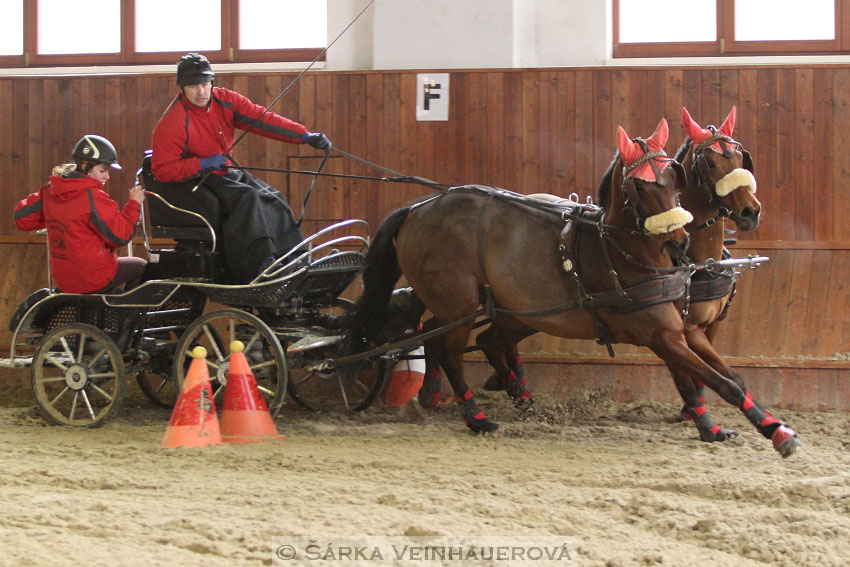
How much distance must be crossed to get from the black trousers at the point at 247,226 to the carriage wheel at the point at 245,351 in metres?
0.26

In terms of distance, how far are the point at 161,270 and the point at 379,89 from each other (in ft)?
7.38

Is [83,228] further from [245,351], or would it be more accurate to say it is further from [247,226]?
[245,351]

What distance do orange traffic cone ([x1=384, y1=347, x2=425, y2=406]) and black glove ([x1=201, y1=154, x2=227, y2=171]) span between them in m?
1.71

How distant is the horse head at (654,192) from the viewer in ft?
14.6

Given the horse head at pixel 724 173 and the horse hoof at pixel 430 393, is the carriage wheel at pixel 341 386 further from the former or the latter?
the horse head at pixel 724 173

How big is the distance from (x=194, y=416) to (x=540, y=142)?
10.7ft

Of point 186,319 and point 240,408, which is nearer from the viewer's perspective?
point 240,408

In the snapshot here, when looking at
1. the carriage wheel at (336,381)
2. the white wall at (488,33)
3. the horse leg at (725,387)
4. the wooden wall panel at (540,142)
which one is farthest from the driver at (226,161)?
the horse leg at (725,387)

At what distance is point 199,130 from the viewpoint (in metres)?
5.45

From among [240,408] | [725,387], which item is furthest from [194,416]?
[725,387]

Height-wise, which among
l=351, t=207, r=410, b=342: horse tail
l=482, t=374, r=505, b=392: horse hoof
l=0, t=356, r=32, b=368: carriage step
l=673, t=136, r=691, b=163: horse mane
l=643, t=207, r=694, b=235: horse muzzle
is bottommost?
l=482, t=374, r=505, b=392: horse hoof

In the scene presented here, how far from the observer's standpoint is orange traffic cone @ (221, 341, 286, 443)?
16.4 ft

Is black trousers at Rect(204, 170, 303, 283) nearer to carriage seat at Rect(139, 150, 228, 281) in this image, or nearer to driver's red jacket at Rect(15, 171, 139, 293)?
carriage seat at Rect(139, 150, 228, 281)

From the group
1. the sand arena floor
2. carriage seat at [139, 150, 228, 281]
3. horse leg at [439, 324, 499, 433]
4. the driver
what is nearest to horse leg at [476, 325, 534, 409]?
the sand arena floor
